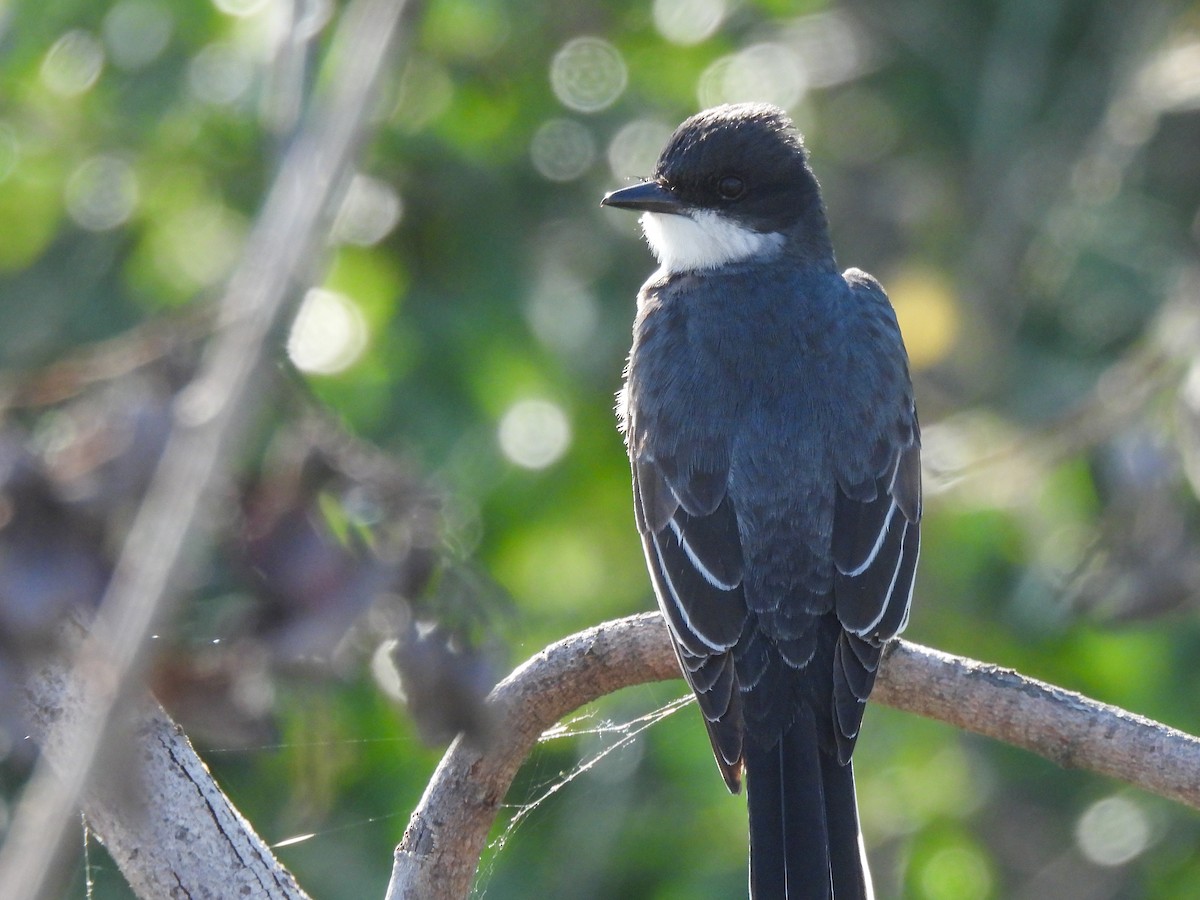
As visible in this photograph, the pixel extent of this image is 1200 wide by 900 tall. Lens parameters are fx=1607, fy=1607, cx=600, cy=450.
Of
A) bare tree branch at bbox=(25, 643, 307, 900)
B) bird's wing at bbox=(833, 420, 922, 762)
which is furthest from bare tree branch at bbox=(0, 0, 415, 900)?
bird's wing at bbox=(833, 420, 922, 762)

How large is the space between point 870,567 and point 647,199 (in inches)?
54.8

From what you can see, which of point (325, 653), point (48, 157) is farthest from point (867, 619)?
point (48, 157)

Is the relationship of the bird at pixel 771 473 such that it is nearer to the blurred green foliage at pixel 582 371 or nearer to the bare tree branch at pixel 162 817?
the blurred green foliage at pixel 582 371

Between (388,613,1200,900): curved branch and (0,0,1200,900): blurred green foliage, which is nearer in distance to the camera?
(388,613,1200,900): curved branch

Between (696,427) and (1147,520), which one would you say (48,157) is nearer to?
(696,427)

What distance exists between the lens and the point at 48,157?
17.6 ft

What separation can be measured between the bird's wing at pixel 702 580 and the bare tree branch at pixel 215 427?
8.10 feet

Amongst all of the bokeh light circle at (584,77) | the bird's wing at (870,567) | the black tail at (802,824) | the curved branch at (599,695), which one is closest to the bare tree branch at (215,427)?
the curved branch at (599,695)

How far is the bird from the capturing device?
3715mm

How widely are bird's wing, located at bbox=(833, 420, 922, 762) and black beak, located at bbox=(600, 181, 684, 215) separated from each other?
0.98 meters

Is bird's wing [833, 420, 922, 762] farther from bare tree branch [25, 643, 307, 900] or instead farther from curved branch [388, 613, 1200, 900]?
bare tree branch [25, 643, 307, 900]

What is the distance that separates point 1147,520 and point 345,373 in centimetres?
255

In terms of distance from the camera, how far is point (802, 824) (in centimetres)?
359

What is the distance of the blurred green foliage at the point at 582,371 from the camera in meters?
5.11
